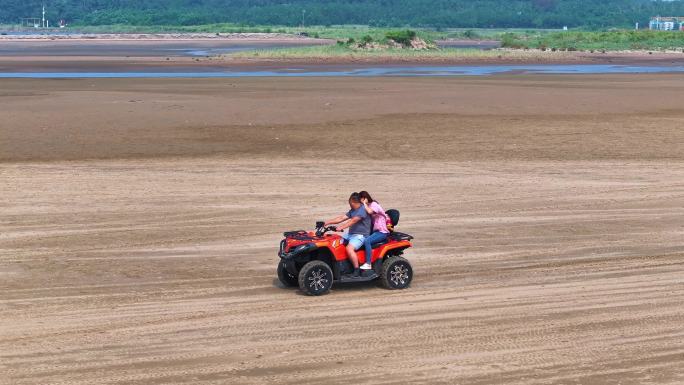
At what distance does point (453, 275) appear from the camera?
53.7 feet

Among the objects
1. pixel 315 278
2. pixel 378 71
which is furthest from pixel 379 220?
pixel 378 71

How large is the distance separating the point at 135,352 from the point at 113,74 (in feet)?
180

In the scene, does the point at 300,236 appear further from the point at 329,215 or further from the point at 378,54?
the point at 378,54

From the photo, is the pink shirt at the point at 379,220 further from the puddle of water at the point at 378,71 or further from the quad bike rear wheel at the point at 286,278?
the puddle of water at the point at 378,71

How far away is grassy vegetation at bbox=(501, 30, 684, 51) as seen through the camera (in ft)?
381

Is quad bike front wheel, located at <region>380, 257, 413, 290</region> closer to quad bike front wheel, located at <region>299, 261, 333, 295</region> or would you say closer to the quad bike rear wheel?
quad bike front wheel, located at <region>299, 261, 333, 295</region>

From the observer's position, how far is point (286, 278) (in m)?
15.5

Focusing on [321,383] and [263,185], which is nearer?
[321,383]

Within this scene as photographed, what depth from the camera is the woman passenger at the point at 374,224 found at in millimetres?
15312

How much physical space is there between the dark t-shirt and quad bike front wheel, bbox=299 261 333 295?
0.67 meters

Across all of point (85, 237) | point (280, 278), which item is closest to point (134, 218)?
point (85, 237)

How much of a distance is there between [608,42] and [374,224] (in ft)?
381

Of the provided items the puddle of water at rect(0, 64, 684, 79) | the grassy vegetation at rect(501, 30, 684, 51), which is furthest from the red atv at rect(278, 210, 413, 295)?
the grassy vegetation at rect(501, 30, 684, 51)

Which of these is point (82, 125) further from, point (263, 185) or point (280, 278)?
point (280, 278)
